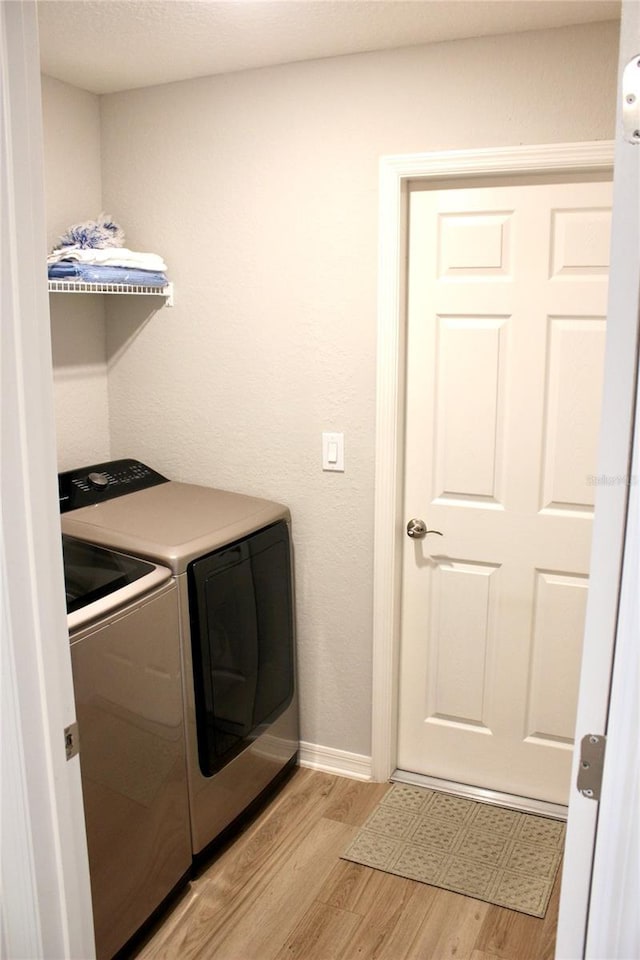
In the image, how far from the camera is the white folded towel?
2.54 meters

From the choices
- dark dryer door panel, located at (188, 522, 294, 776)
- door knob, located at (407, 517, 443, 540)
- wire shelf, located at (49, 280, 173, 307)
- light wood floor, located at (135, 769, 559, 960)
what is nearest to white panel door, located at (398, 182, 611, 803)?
door knob, located at (407, 517, 443, 540)

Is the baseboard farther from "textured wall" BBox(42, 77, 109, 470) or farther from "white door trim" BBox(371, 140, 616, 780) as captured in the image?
"textured wall" BBox(42, 77, 109, 470)

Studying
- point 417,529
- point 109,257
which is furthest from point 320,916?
point 109,257

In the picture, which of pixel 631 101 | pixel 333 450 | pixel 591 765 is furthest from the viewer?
pixel 333 450

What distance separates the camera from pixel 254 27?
7.32 feet

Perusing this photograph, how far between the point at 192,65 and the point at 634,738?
7.83 ft

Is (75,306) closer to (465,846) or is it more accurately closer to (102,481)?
(102,481)

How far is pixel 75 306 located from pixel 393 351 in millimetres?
1159

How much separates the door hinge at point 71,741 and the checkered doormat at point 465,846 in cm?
141

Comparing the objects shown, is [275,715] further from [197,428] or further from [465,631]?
[197,428]

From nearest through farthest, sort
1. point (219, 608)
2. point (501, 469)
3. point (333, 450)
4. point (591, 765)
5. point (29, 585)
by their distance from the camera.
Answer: point (591, 765) < point (29, 585) < point (219, 608) < point (501, 469) < point (333, 450)

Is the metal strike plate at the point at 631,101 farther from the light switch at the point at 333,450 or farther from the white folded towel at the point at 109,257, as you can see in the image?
the white folded towel at the point at 109,257

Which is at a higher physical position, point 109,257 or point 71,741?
point 109,257

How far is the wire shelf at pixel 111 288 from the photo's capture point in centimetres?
248
